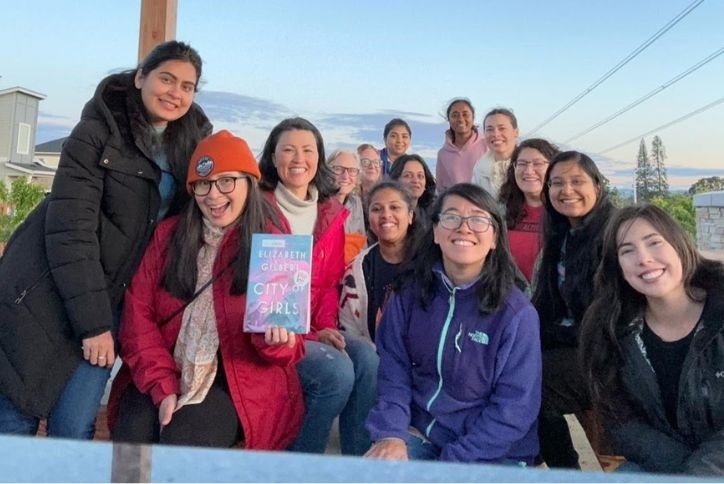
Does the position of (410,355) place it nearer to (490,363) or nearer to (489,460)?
(490,363)

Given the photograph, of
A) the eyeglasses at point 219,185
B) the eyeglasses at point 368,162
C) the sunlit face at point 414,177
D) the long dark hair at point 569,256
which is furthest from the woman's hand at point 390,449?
the eyeglasses at point 368,162

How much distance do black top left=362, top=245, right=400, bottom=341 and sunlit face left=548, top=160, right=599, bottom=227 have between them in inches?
33.1

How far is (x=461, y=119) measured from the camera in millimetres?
4578

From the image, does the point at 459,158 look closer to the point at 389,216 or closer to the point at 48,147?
the point at 389,216

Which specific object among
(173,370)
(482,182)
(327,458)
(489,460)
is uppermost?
(482,182)

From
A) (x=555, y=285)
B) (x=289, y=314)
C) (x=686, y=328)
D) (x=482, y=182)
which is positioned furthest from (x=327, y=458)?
(x=482, y=182)

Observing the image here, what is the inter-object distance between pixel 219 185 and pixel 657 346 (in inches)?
65.6

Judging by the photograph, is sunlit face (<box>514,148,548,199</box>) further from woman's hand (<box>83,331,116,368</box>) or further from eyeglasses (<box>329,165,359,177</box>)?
woman's hand (<box>83,331,116,368</box>)

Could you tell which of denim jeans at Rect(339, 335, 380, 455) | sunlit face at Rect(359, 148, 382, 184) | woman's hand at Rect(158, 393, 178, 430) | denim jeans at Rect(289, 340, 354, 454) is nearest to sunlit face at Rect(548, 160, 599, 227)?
denim jeans at Rect(339, 335, 380, 455)

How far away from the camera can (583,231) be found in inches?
106

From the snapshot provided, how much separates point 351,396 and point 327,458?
5.33 ft

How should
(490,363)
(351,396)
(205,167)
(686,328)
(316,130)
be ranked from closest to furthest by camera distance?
(686,328), (490,363), (205,167), (351,396), (316,130)

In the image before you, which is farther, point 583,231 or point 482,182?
point 482,182

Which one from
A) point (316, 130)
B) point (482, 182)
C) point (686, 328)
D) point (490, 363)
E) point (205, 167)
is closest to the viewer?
point (686, 328)
